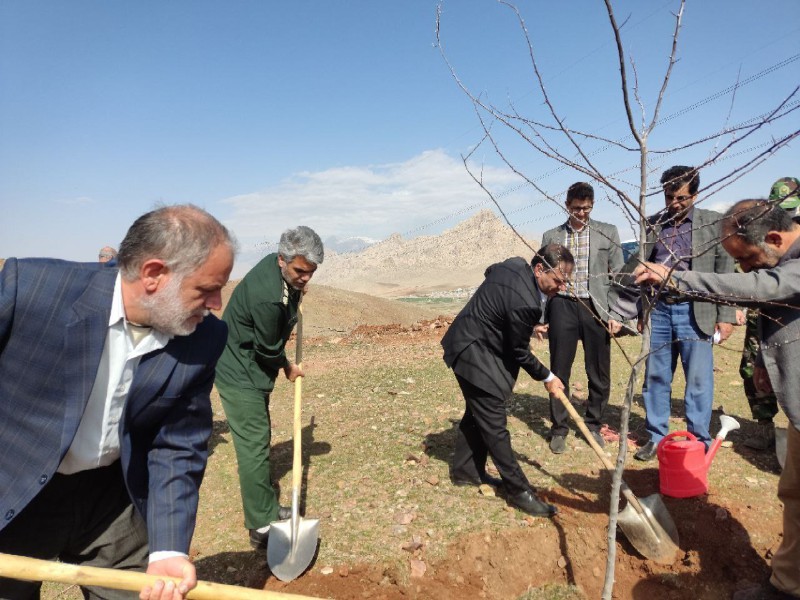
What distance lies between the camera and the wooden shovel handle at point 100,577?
5.18ft

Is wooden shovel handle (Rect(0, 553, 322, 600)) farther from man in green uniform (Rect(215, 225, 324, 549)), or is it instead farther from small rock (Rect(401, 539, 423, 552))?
small rock (Rect(401, 539, 423, 552))

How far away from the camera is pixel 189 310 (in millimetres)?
1772

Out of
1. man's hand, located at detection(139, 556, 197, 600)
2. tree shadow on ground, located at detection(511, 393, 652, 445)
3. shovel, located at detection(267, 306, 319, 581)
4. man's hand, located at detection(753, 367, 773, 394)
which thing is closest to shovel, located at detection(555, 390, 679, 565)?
man's hand, located at detection(753, 367, 773, 394)

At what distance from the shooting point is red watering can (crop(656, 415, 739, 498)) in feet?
11.5

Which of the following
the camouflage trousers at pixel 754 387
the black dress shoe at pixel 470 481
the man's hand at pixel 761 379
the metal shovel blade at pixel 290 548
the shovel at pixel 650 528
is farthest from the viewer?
the camouflage trousers at pixel 754 387

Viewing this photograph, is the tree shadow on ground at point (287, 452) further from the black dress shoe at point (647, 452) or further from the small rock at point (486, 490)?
the black dress shoe at point (647, 452)

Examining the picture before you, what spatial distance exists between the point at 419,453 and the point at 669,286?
309 cm

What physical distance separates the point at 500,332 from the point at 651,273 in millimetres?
1591

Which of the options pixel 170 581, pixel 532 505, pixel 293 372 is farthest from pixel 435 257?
pixel 170 581

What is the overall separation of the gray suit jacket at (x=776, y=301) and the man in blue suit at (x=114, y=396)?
2.02 m

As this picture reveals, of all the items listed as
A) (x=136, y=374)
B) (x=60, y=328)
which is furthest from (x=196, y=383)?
(x=60, y=328)

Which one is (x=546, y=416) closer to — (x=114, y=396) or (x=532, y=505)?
(x=532, y=505)

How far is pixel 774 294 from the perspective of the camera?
7.59 ft

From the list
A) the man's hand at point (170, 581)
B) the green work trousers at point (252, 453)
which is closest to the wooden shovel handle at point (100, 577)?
the man's hand at point (170, 581)
